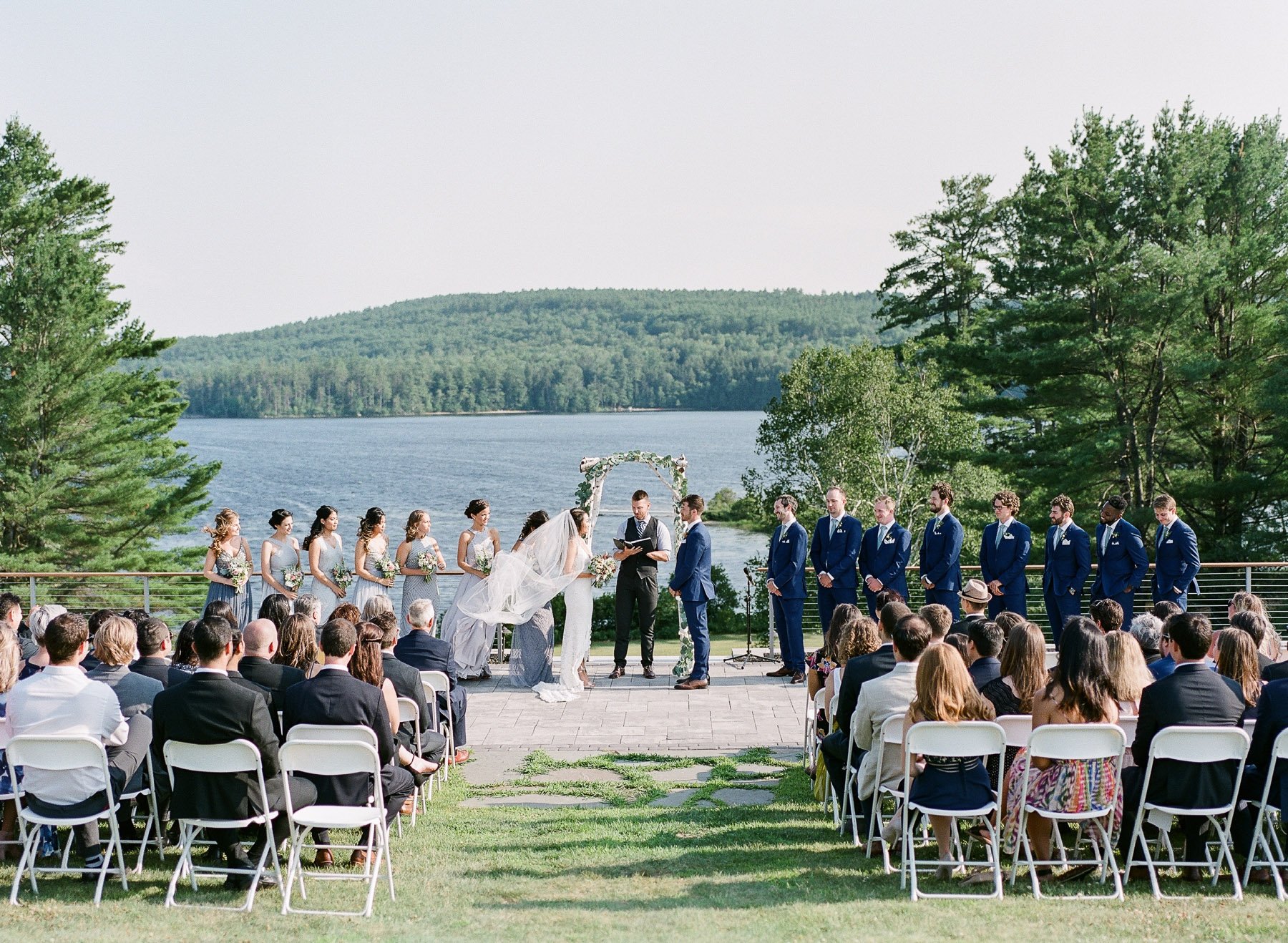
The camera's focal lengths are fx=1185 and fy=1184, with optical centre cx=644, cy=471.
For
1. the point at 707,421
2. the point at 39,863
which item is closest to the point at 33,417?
the point at 39,863

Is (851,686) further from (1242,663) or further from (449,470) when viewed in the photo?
(449,470)

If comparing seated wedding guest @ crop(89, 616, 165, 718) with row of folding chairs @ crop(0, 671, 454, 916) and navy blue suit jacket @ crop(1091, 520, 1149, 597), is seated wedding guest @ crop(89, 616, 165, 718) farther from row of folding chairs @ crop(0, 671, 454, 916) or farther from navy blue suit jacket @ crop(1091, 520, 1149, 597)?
navy blue suit jacket @ crop(1091, 520, 1149, 597)

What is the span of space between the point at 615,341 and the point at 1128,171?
91761mm

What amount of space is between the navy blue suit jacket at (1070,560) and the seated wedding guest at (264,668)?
7.91 m

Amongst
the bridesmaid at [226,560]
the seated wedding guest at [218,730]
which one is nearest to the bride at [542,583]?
the bridesmaid at [226,560]

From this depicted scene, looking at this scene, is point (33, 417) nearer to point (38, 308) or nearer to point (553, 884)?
point (38, 308)

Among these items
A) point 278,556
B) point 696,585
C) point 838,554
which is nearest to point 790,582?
point 838,554

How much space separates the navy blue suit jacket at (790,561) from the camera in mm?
11656

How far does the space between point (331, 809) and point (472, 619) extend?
605 cm

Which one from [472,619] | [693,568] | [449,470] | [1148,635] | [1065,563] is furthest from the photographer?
[449,470]

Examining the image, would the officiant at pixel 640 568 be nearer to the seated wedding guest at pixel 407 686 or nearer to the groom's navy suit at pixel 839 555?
the groom's navy suit at pixel 839 555

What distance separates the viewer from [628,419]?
500 feet

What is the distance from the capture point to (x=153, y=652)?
6738 millimetres

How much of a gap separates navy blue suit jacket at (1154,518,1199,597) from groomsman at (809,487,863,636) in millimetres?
2856
